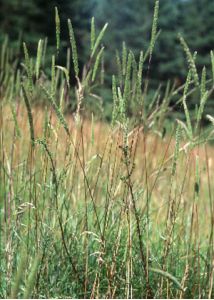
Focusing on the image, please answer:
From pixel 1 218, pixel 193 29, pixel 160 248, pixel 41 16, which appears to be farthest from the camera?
pixel 193 29

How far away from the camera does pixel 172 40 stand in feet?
80.6

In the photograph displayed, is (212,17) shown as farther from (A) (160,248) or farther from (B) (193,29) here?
(A) (160,248)

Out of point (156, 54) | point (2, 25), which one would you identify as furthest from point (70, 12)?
point (156, 54)

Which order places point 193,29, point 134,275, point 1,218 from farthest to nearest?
point 193,29 < point 1,218 < point 134,275

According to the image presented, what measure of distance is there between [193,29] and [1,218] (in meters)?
23.6

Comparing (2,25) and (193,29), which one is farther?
(193,29)

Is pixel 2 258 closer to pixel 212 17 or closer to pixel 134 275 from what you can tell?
pixel 134 275

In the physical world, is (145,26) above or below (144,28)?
above

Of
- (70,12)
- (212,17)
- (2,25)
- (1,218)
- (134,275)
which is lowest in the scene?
(134,275)

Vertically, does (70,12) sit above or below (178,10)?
below

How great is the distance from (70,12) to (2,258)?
57.0ft

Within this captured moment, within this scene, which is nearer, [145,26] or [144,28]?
[144,28]

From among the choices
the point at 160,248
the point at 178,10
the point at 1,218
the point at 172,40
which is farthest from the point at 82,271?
the point at 178,10

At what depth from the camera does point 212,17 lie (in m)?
24.5
